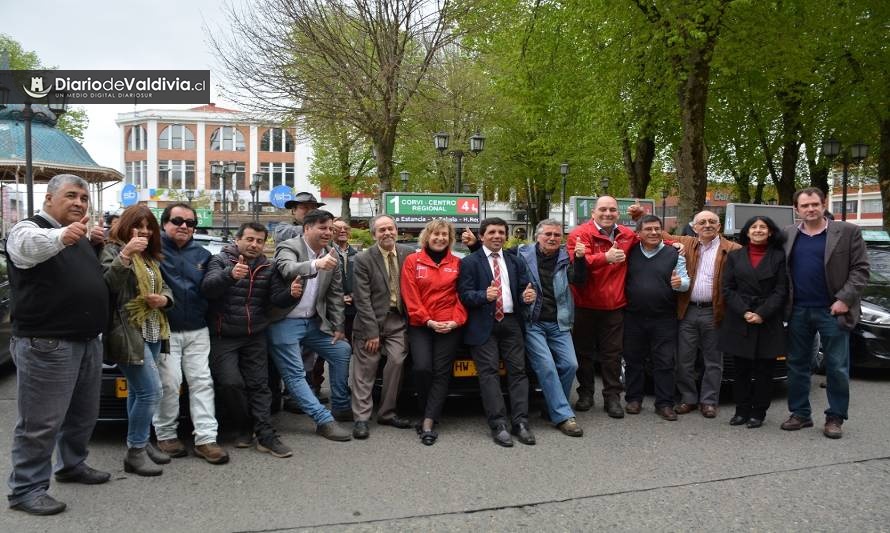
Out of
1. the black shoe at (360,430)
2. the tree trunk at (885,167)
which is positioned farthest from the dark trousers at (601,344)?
the tree trunk at (885,167)

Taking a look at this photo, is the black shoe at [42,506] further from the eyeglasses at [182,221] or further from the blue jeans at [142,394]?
the eyeglasses at [182,221]

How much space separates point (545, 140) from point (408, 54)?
10.2m

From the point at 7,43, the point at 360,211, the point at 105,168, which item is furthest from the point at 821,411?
the point at 360,211

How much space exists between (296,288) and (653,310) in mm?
3200

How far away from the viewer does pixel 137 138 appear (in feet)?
238

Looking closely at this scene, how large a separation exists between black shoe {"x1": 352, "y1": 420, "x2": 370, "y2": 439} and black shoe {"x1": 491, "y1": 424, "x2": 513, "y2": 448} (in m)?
1.03

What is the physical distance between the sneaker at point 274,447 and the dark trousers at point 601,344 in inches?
113

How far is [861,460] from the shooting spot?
5.03 m

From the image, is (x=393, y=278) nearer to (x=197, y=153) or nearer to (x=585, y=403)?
(x=585, y=403)

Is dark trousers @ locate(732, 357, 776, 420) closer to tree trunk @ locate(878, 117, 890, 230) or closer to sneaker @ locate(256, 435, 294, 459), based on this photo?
sneaker @ locate(256, 435, 294, 459)

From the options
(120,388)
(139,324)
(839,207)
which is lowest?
(120,388)

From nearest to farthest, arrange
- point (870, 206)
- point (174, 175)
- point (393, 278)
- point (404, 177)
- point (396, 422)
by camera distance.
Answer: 1. point (396, 422)
2. point (393, 278)
3. point (404, 177)
4. point (174, 175)
5. point (870, 206)

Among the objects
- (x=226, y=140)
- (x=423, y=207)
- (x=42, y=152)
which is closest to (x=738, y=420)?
(x=423, y=207)

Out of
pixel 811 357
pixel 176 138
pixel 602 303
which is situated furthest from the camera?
pixel 176 138
